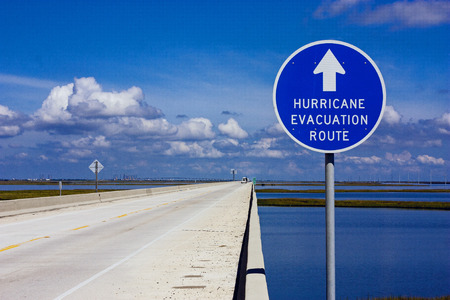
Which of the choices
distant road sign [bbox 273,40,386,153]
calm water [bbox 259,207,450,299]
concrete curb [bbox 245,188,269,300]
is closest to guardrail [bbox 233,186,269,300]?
concrete curb [bbox 245,188,269,300]

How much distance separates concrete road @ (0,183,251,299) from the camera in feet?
32.1

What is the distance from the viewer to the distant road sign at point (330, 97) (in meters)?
3.96

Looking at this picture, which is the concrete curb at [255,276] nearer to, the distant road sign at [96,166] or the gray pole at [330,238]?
the gray pole at [330,238]

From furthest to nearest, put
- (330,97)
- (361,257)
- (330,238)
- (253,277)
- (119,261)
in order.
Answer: (361,257), (119,261), (253,277), (330,97), (330,238)

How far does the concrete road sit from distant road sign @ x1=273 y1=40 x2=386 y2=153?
5.77m

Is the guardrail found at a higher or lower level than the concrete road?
higher

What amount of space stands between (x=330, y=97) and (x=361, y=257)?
33.1 metres

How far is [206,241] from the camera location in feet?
56.3

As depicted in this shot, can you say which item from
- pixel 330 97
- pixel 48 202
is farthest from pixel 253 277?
pixel 48 202

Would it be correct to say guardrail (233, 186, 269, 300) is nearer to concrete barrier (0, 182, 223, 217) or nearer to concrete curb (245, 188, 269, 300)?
concrete curb (245, 188, 269, 300)

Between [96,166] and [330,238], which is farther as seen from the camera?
[96,166]

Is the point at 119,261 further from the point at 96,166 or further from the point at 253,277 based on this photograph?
the point at 96,166

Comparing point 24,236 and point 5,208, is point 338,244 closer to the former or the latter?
point 5,208

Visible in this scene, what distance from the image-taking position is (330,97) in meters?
3.97
